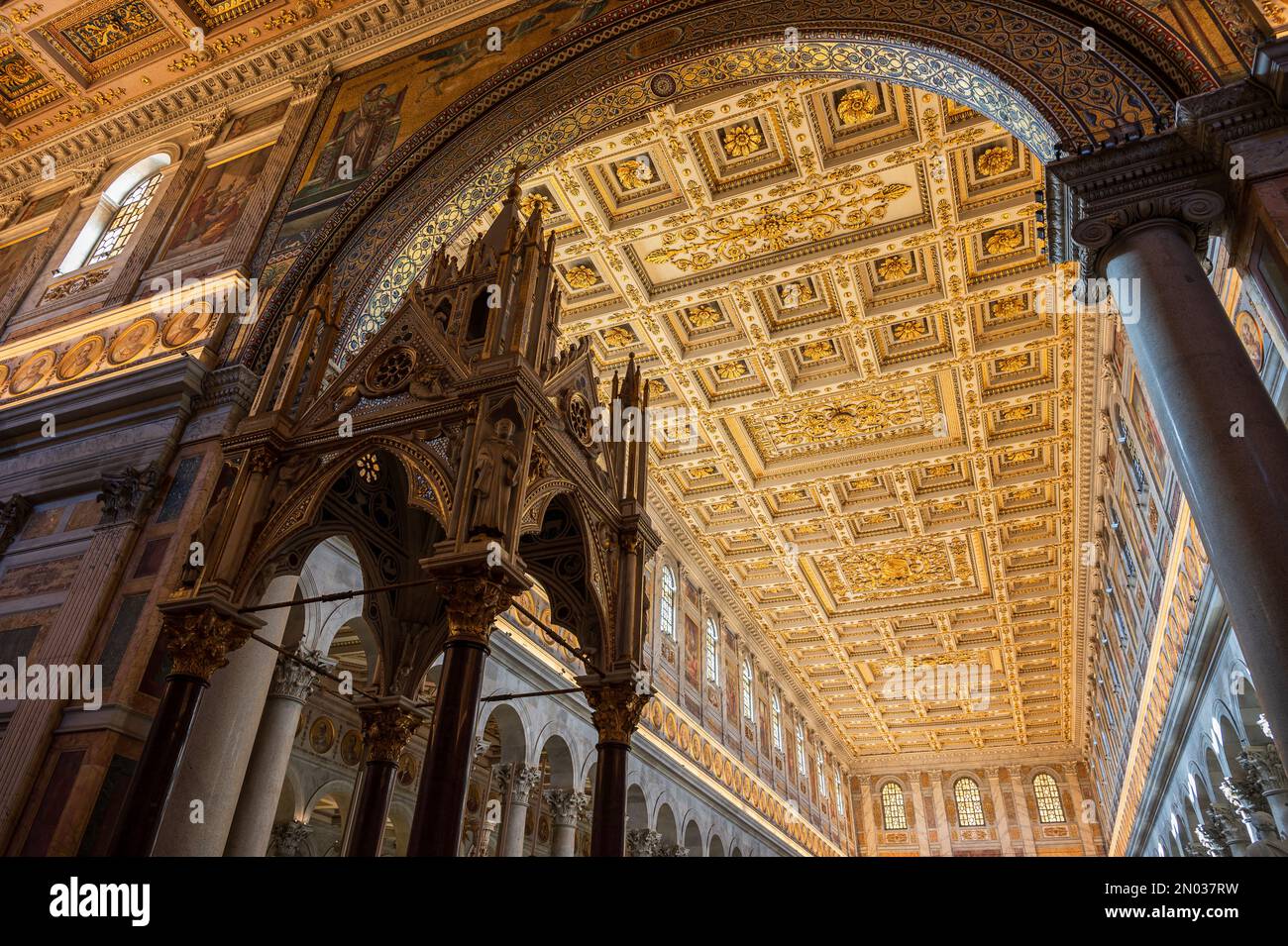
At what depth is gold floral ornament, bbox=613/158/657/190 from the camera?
424 inches

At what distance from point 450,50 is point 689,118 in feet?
9.17

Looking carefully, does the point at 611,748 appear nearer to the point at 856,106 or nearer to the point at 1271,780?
the point at 856,106

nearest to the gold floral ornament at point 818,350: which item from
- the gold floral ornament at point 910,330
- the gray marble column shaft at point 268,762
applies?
the gold floral ornament at point 910,330

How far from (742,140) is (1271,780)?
9523 millimetres

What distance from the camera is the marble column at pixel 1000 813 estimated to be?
26.1 m

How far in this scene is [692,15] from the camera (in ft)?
26.0

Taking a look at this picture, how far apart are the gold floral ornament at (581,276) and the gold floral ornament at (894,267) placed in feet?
13.3

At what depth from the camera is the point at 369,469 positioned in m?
→ 5.78

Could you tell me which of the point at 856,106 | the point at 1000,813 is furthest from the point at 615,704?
the point at 1000,813

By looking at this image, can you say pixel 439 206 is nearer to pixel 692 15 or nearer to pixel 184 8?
pixel 692 15

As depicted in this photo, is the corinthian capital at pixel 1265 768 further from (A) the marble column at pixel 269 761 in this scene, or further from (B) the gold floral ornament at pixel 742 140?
(A) the marble column at pixel 269 761

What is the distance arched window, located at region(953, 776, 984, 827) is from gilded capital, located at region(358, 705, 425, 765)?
84.8 ft
